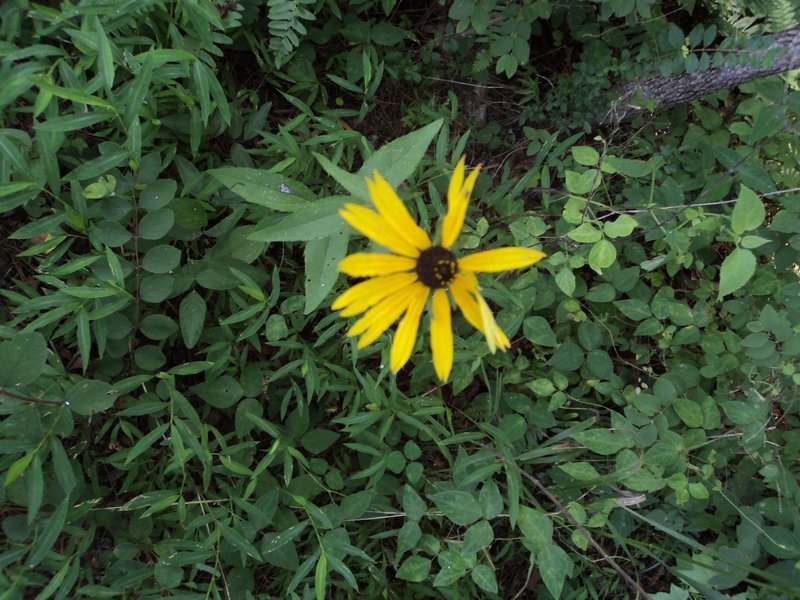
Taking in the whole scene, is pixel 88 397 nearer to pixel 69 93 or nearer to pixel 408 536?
pixel 69 93

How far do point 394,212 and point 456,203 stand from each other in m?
0.15

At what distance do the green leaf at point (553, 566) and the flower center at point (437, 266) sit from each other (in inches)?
38.2

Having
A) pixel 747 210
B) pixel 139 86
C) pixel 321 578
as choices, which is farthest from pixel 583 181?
pixel 321 578

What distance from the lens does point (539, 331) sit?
2.12m

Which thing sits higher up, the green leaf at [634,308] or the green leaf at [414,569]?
the green leaf at [634,308]

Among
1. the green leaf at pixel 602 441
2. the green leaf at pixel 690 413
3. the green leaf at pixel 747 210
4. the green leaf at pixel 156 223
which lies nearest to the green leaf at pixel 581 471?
the green leaf at pixel 602 441

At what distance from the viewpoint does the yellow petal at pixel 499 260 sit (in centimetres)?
131

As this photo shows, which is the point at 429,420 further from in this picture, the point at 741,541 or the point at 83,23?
the point at 83,23

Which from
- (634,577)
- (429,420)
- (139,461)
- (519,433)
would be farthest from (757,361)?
(139,461)

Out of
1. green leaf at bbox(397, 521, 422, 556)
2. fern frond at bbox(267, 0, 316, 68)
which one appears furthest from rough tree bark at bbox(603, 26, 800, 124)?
green leaf at bbox(397, 521, 422, 556)

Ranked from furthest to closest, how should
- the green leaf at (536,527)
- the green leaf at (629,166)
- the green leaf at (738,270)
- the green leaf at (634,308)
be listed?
the green leaf at (634,308) < the green leaf at (629,166) < the green leaf at (536,527) < the green leaf at (738,270)

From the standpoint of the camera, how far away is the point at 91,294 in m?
1.74

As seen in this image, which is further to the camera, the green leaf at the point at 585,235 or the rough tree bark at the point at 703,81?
the rough tree bark at the point at 703,81

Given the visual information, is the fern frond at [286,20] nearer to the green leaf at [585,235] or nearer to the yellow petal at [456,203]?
the yellow petal at [456,203]
